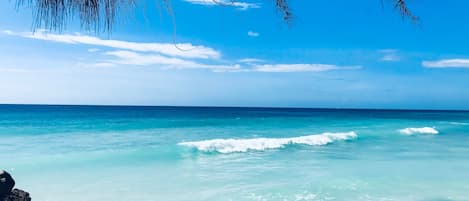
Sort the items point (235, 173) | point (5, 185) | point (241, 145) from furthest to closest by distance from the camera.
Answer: point (241, 145) < point (235, 173) < point (5, 185)

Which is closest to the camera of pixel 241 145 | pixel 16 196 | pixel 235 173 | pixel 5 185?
pixel 5 185

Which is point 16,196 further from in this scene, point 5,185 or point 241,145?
point 241,145

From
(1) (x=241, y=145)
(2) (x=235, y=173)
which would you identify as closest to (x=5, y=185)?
(2) (x=235, y=173)

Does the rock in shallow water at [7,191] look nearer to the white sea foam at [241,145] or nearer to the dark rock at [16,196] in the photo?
the dark rock at [16,196]

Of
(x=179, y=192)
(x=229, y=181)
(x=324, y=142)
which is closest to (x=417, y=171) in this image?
(x=229, y=181)

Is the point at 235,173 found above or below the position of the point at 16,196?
below

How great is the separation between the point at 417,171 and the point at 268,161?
13.7 ft

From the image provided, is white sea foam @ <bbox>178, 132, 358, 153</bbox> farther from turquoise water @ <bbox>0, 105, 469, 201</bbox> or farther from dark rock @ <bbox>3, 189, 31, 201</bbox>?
dark rock @ <bbox>3, 189, 31, 201</bbox>

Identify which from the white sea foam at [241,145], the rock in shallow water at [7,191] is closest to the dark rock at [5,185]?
the rock in shallow water at [7,191]

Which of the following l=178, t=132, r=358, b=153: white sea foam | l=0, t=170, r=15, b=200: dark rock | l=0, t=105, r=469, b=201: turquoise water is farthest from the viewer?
l=178, t=132, r=358, b=153: white sea foam

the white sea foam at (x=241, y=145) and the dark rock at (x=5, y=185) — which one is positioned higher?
the dark rock at (x=5, y=185)

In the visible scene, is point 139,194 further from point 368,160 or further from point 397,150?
point 397,150

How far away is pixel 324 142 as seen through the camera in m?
18.3

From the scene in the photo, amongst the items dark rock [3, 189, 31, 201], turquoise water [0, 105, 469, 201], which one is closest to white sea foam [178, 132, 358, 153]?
turquoise water [0, 105, 469, 201]
